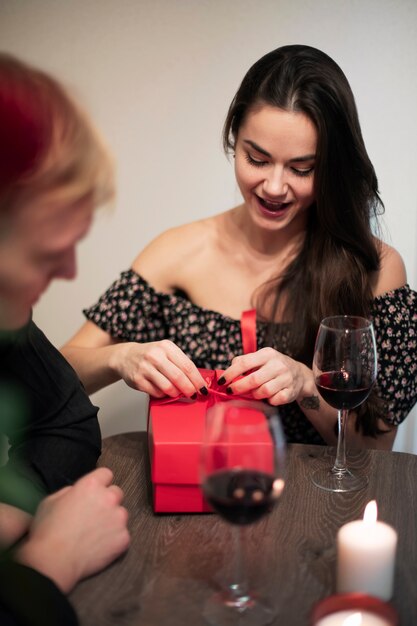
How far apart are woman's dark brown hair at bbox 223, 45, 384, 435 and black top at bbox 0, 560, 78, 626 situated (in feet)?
3.00

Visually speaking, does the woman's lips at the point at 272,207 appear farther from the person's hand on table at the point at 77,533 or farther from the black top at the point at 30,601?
the black top at the point at 30,601

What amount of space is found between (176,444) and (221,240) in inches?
32.7

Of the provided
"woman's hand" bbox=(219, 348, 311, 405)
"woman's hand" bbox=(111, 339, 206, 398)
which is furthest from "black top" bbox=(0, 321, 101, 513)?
"woman's hand" bbox=(219, 348, 311, 405)

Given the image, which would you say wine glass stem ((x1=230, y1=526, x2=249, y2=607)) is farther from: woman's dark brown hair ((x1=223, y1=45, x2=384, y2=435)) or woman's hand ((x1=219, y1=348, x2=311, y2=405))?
woman's dark brown hair ((x1=223, y1=45, x2=384, y2=435))

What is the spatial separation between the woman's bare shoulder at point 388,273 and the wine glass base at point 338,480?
1.86ft

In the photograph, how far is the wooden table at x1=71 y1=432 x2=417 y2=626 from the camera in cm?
98

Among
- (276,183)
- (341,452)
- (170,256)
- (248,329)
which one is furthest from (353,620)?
(170,256)

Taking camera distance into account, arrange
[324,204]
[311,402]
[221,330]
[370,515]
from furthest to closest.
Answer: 1. [221,330]
2. [324,204]
3. [311,402]
4. [370,515]

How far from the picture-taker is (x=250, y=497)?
93 cm

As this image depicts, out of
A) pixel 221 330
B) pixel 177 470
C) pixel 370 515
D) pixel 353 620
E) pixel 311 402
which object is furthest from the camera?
pixel 221 330

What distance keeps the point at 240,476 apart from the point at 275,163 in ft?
2.83

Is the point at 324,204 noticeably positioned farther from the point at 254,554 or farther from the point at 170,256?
the point at 254,554

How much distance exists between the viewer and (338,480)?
1.31 m

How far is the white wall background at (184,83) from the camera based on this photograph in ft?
7.55
